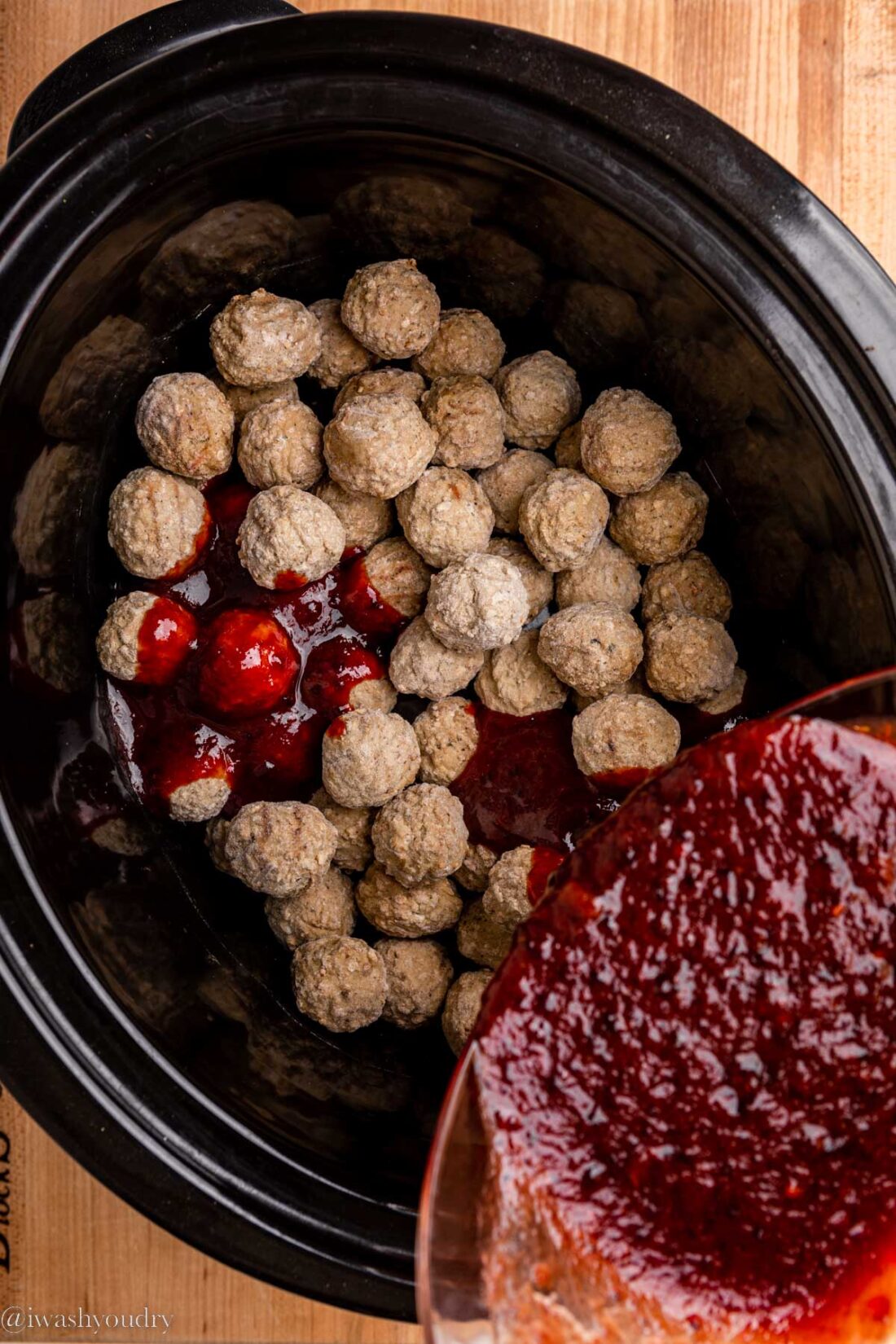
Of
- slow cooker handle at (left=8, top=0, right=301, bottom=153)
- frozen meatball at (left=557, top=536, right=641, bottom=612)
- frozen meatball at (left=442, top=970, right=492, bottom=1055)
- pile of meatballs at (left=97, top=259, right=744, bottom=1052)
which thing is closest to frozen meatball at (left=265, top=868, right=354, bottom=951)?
pile of meatballs at (left=97, top=259, right=744, bottom=1052)

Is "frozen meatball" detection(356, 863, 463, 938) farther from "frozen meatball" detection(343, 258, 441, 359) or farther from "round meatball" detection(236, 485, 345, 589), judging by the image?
"frozen meatball" detection(343, 258, 441, 359)

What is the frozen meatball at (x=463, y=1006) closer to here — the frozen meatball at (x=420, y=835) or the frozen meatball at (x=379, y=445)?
the frozen meatball at (x=420, y=835)

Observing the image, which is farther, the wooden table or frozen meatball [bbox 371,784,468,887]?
the wooden table

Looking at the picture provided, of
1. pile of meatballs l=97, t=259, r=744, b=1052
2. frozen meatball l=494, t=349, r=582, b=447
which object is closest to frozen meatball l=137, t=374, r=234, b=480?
pile of meatballs l=97, t=259, r=744, b=1052

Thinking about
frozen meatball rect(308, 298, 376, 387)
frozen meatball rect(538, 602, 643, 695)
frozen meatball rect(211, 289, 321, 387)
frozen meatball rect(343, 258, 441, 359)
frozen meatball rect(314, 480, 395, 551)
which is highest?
frozen meatball rect(343, 258, 441, 359)

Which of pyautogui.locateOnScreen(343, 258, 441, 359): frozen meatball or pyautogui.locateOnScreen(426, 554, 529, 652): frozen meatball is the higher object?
pyautogui.locateOnScreen(343, 258, 441, 359): frozen meatball

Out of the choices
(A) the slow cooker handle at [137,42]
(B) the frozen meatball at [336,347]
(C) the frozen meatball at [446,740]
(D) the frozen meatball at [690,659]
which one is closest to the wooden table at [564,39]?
(A) the slow cooker handle at [137,42]

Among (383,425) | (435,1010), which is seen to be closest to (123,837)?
(435,1010)

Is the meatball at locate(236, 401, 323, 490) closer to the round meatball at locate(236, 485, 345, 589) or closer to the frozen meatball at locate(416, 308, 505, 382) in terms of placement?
the round meatball at locate(236, 485, 345, 589)
